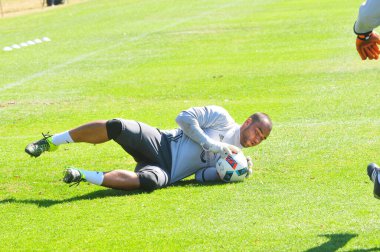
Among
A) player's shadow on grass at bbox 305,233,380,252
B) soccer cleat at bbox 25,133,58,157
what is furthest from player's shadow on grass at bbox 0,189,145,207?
player's shadow on grass at bbox 305,233,380,252

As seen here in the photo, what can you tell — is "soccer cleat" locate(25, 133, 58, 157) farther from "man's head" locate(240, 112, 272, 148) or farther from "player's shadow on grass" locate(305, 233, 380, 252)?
"player's shadow on grass" locate(305, 233, 380, 252)

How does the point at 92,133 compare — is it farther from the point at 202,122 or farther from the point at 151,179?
the point at 202,122

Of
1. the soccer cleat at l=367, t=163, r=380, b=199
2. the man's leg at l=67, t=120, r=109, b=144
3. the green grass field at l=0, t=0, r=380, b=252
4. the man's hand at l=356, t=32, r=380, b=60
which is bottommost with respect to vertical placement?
the green grass field at l=0, t=0, r=380, b=252

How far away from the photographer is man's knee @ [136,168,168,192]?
865 cm

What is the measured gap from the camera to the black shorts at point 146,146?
8.98m

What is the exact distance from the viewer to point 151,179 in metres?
8.64

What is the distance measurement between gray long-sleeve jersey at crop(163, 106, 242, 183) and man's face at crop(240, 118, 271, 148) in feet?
0.43

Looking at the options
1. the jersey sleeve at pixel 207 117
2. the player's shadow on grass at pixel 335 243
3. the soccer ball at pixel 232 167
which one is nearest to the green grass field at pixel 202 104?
the player's shadow on grass at pixel 335 243

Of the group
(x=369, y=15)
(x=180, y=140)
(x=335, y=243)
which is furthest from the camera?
(x=180, y=140)

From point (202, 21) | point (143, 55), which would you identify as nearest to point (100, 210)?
point (143, 55)

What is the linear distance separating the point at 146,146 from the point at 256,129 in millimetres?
1165

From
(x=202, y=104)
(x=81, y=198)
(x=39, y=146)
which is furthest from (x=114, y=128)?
(x=202, y=104)

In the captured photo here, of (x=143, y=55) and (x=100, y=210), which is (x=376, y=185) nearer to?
(x=100, y=210)

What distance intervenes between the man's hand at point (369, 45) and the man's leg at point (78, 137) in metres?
3.02
